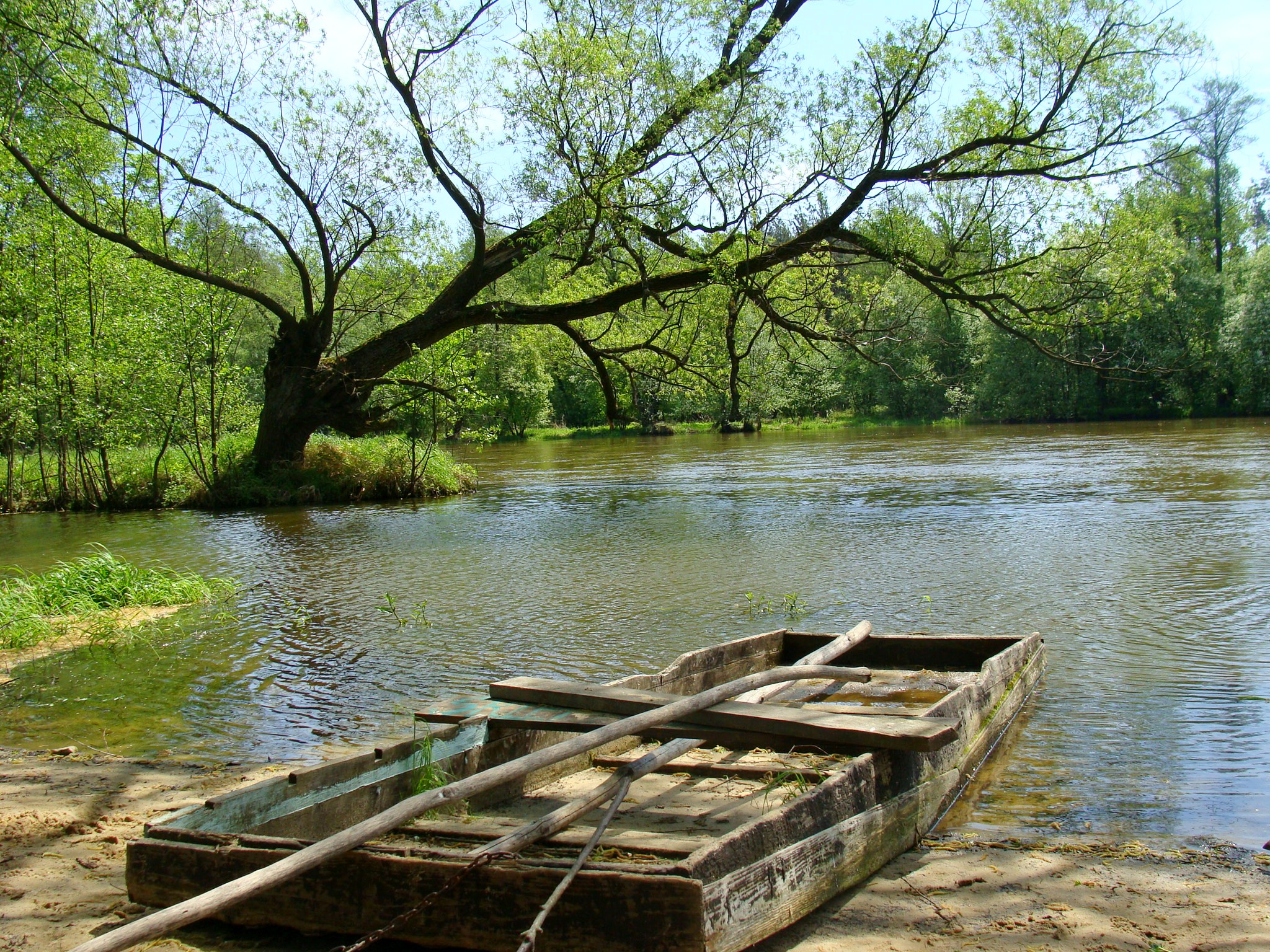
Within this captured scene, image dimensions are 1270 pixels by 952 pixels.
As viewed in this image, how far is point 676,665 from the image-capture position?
5.71 metres

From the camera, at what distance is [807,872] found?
3297 mm

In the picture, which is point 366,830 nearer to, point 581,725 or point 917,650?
point 581,725

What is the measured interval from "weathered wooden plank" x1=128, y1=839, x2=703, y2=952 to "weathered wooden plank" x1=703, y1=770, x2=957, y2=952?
154mm

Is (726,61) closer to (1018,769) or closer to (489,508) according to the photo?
(489,508)

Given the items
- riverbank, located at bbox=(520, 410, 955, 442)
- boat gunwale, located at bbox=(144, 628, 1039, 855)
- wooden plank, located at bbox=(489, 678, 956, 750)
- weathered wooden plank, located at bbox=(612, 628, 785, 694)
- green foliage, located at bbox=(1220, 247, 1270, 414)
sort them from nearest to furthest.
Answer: boat gunwale, located at bbox=(144, 628, 1039, 855), wooden plank, located at bbox=(489, 678, 956, 750), weathered wooden plank, located at bbox=(612, 628, 785, 694), green foliage, located at bbox=(1220, 247, 1270, 414), riverbank, located at bbox=(520, 410, 955, 442)

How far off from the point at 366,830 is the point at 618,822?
4.34ft

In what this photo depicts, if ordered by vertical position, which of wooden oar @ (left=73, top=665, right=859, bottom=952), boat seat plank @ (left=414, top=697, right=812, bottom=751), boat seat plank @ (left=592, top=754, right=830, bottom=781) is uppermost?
wooden oar @ (left=73, top=665, right=859, bottom=952)

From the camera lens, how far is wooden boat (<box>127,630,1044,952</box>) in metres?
2.89

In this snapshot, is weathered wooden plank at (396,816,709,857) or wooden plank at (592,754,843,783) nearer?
weathered wooden plank at (396,816,709,857)

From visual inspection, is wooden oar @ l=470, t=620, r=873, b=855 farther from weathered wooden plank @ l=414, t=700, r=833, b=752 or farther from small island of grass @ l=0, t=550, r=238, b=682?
small island of grass @ l=0, t=550, r=238, b=682

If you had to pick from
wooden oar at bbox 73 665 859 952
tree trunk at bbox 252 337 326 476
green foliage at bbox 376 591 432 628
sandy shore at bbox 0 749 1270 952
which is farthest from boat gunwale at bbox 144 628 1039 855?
tree trunk at bbox 252 337 326 476

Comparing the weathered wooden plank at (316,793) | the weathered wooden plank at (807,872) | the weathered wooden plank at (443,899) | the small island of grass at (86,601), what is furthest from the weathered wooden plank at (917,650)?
the small island of grass at (86,601)

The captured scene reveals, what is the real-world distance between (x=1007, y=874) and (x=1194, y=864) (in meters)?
0.82

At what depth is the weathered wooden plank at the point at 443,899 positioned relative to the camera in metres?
2.79
